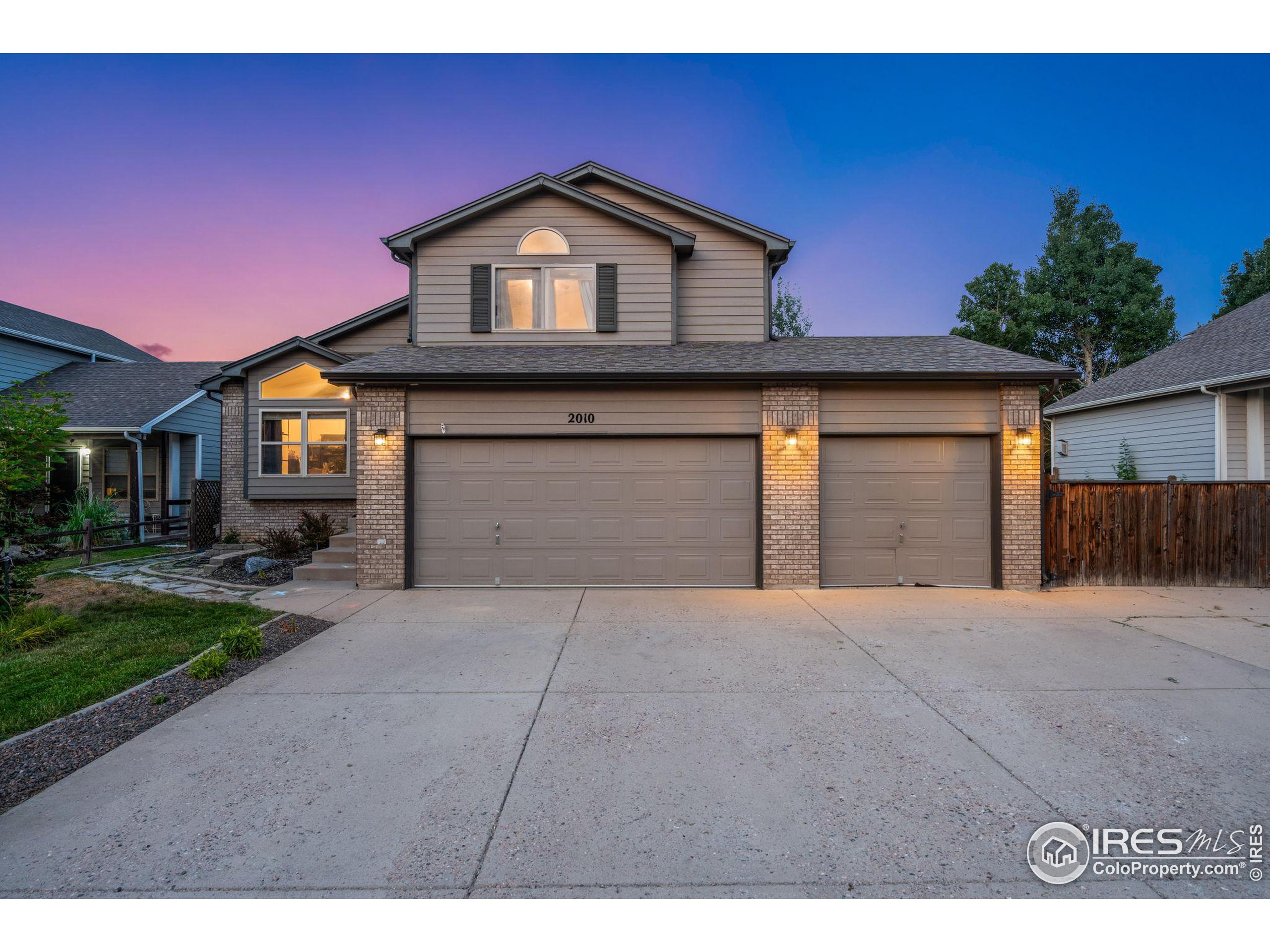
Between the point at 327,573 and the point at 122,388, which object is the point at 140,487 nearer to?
the point at 122,388

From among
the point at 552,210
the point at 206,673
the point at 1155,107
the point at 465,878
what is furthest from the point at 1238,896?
the point at 1155,107

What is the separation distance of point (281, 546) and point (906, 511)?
11796mm

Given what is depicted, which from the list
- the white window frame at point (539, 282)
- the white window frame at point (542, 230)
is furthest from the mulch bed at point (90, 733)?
the white window frame at point (542, 230)

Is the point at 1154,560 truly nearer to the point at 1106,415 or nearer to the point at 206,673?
the point at 1106,415

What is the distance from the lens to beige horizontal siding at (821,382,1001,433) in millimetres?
8695

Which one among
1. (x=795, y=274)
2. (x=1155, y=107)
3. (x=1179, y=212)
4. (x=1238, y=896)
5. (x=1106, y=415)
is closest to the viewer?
(x=1238, y=896)

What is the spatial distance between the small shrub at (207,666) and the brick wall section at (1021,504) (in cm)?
1019

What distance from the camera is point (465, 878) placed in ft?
7.82

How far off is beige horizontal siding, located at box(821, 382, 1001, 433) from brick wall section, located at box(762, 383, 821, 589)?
1.21 ft

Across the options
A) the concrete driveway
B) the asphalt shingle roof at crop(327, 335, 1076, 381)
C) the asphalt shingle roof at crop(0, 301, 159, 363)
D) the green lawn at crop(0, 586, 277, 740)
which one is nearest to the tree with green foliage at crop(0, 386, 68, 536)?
the green lawn at crop(0, 586, 277, 740)

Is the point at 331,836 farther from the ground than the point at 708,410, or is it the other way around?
the point at 708,410

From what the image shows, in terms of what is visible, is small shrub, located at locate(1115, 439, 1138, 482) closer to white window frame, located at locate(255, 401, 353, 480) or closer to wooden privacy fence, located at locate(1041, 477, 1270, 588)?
wooden privacy fence, located at locate(1041, 477, 1270, 588)

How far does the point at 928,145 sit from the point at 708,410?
23.2m

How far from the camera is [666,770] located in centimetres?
330
